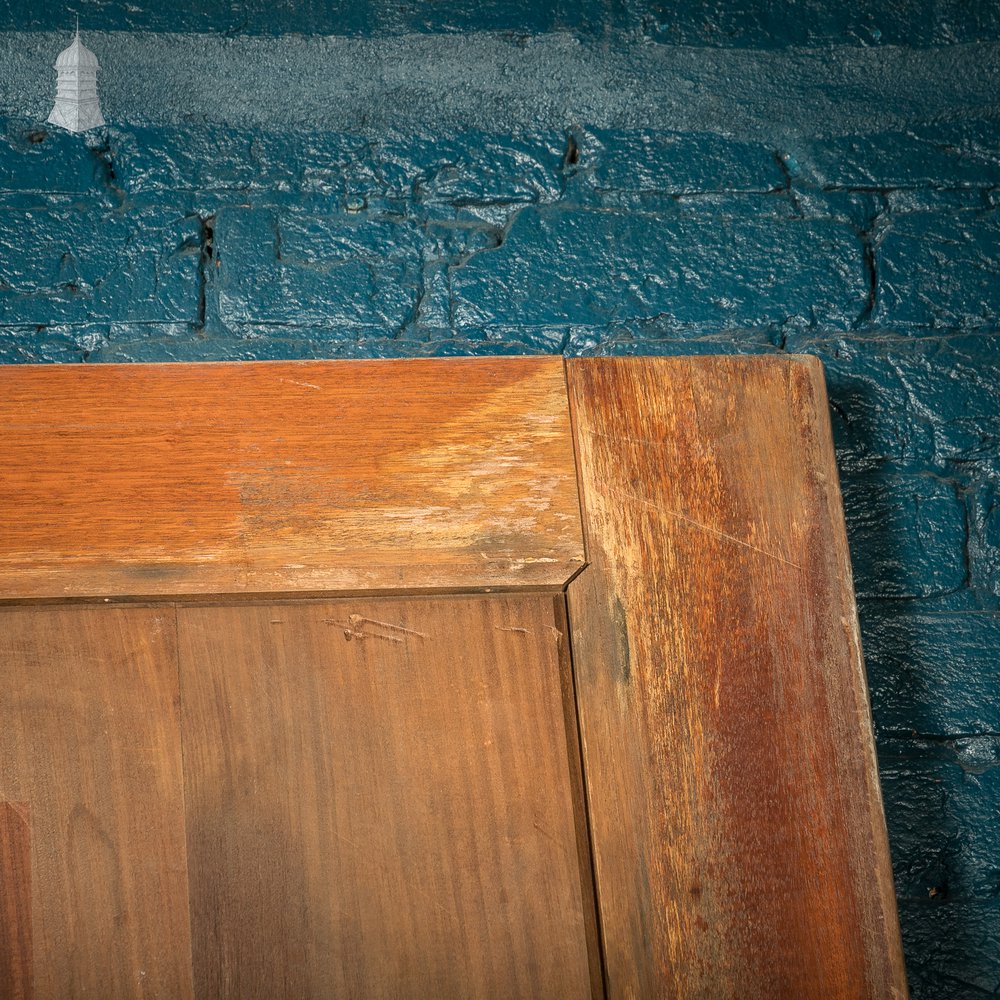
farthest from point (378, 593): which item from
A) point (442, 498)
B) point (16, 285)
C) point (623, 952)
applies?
point (16, 285)

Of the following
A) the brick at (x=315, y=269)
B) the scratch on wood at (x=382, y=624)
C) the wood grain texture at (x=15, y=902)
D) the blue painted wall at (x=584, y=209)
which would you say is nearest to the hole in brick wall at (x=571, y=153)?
the blue painted wall at (x=584, y=209)

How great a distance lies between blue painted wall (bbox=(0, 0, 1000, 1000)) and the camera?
114cm

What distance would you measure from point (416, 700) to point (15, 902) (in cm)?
34

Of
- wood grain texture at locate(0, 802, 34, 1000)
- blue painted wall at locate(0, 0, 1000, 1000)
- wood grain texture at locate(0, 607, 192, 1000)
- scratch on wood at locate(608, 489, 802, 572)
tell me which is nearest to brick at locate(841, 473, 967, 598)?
blue painted wall at locate(0, 0, 1000, 1000)

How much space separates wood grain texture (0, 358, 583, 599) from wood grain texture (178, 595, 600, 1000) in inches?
2.0

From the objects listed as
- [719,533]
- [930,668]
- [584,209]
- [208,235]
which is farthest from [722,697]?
[208,235]

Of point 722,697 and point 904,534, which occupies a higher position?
point 904,534

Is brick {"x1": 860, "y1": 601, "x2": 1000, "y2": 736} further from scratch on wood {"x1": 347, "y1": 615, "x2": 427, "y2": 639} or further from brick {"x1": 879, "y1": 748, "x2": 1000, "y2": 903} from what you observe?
scratch on wood {"x1": 347, "y1": 615, "x2": 427, "y2": 639}

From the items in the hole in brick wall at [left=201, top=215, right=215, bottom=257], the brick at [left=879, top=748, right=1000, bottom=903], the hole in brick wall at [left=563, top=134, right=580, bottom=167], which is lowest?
the brick at [left=879, top=748, right=1000, bottom=903]

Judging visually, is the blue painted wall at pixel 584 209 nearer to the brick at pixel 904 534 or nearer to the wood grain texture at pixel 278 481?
the brick at pixel 904 534

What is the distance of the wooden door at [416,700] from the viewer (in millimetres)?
778

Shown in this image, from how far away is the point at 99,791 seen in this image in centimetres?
78

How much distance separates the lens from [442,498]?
2.75 ft

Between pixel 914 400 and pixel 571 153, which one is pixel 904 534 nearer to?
pixel 914 400
